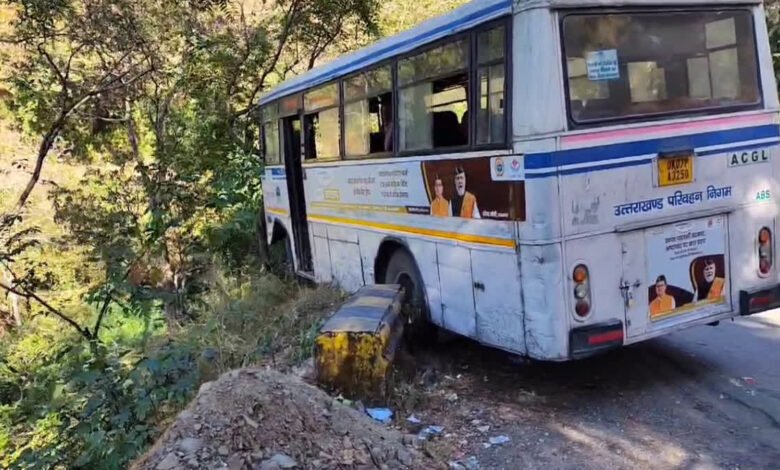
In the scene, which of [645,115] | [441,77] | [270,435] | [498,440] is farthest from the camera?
[441,77]

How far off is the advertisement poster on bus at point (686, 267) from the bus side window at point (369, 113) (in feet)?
8.85

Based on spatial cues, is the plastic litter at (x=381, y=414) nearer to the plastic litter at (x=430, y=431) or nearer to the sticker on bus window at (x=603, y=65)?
the plastic litter at (x=430, y=431)

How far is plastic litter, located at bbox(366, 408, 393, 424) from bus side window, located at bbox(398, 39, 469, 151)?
6.90 ft

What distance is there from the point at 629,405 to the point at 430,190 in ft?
7.58

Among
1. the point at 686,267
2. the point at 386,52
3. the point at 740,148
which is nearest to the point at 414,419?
the point at 686,267

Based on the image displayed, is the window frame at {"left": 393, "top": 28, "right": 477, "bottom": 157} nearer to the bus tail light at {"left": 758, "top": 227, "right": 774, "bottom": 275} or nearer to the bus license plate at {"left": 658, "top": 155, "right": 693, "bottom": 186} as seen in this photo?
the bus license plate at {"left": 658, "top": 155, "right": 693, "bottom": 186}

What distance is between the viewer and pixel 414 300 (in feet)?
22.7

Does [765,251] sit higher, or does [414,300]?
[765,251]

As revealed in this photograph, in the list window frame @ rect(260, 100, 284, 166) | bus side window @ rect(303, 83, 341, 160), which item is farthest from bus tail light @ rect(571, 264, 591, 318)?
window frame @ rect(260, 100, 284, 166)

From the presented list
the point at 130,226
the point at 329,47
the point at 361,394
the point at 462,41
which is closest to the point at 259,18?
the point at 329,47

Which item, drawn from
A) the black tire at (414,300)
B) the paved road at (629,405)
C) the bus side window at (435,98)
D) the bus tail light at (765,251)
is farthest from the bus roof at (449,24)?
the paved road at (629,405)

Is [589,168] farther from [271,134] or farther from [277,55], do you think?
[277,55]

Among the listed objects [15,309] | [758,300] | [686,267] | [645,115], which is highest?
[645,115]

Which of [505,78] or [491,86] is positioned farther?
[491,86]
